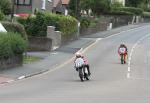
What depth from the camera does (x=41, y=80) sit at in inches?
1232

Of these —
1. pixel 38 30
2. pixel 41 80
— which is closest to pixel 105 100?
pixel 41 80

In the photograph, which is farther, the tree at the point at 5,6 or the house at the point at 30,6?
the house at the point at 30,6

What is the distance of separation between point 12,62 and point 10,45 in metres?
1.18

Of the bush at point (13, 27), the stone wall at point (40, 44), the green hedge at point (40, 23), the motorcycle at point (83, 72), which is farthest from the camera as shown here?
the green hedge at point (40, 23)

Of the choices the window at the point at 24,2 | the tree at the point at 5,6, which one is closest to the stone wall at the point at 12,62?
the tree at the point at 5,6

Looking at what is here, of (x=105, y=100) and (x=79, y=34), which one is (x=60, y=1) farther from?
(x=105, y=100)

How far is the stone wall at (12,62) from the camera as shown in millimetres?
35891

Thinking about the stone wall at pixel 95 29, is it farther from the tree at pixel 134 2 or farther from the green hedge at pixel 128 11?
the tree at pixel 134 2

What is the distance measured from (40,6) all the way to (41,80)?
144 ft

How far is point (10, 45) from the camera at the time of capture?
1474 inches

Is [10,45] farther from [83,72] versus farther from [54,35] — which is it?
[54,35]

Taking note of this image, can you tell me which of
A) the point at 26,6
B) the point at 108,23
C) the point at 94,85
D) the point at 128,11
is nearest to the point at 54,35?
the point at 26,6

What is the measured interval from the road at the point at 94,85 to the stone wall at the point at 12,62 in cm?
264

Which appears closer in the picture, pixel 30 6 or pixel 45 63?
pixel 45 63
